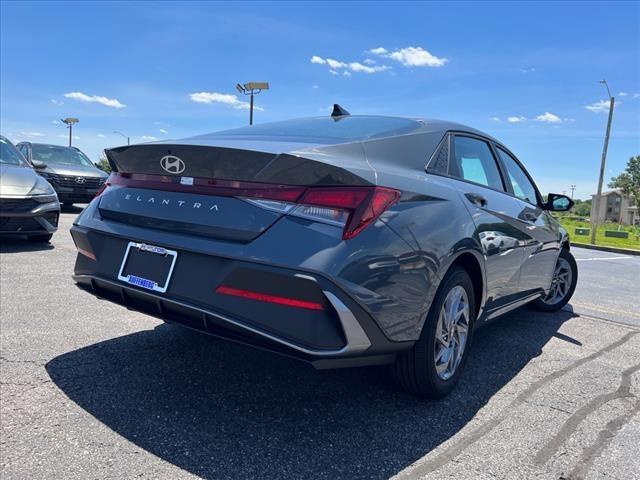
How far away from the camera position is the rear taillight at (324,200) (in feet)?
7.13

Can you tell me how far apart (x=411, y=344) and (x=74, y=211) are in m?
12.2

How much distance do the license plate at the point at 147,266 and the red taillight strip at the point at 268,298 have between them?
319 millimetres

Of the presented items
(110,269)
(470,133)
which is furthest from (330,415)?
(470,133)

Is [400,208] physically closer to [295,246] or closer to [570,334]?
[295,246]

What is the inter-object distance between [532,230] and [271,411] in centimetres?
257

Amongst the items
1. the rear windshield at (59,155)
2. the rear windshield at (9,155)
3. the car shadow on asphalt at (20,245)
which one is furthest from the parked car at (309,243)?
the rear windshield at (59,155)

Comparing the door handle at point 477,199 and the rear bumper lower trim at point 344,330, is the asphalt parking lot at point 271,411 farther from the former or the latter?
the door handle at point 477,199

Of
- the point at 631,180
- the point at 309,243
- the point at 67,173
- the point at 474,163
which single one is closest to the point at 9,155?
the point at 67,173

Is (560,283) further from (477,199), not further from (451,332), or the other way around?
(451,332)

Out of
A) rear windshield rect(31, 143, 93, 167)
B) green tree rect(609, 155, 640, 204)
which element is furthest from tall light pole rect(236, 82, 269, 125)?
green tree rect(609, 155, 640, 204)

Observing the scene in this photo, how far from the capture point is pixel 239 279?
7.26ft

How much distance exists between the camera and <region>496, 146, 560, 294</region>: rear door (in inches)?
156

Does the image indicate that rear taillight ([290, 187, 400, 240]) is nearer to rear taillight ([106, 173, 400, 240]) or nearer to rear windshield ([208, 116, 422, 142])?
rear taillight ([106, 173, 400, 240])

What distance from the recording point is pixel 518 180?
435 cm
